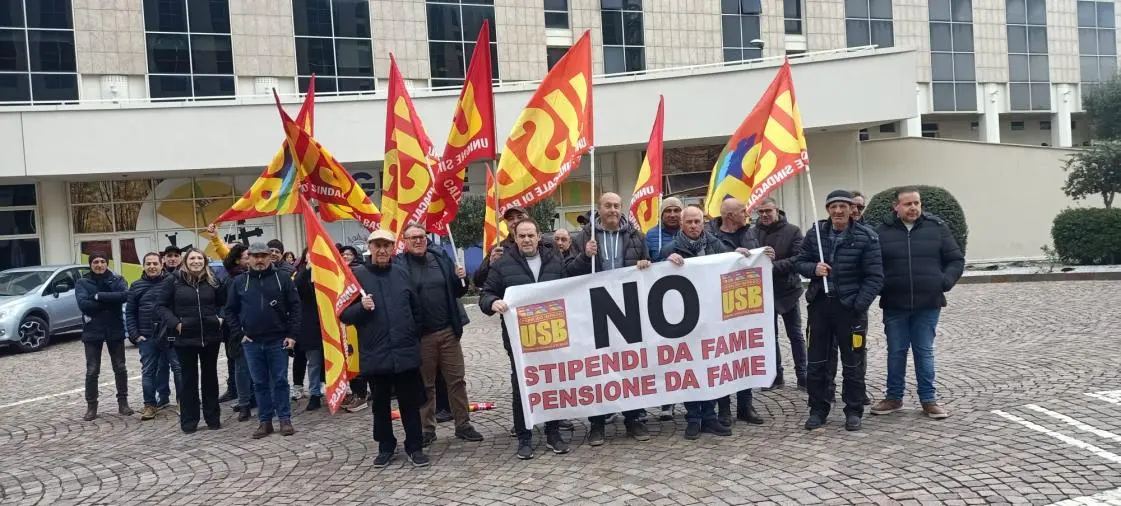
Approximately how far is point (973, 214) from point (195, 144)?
24.6 m

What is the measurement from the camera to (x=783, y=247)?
318 inches

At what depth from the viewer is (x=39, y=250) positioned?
2631 centimetres

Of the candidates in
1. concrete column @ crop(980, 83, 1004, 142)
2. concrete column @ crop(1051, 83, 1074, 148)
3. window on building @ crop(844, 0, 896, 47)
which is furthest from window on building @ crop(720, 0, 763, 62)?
concrete column @ crop(1051, 83, 1074, 148)

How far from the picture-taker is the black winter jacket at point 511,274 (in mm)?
6867

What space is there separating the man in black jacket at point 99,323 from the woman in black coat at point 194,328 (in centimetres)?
140

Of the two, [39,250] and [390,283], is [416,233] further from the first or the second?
[39,250]

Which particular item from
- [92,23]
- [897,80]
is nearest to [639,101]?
[897,80]

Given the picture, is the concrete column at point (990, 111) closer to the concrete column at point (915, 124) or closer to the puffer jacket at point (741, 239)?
the concrete column at point (915, 124)

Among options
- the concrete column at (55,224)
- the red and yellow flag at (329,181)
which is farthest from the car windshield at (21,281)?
the red and yellow flag at (329,181)

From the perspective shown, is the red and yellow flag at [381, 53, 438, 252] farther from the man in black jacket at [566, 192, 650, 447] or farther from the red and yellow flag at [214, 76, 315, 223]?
the red and yellow flag at [214, 76, 315, 223]

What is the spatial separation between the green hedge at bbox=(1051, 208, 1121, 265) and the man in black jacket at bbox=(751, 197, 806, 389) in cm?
1419

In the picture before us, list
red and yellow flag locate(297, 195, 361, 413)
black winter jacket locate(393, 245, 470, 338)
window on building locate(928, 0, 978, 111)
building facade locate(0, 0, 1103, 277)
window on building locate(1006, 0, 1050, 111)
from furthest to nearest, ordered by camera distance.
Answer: window on building locate(1006, 0, 1050, 111)
window on building locate(928, 0, 978, 111)
building facade locate(0, 0, 1103, 277)
black winter jacket locate(393, 245, 470, 338)
red and yellow flag locate(297, 195, 361, 413)

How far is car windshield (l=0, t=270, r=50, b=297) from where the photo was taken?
17.1 metres

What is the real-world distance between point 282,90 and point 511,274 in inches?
978
